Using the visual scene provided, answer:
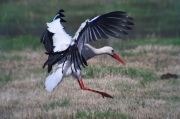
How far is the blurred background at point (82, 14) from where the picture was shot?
17.4 metres

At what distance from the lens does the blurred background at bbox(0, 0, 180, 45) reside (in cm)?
1736

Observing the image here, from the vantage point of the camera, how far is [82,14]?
66.4 feet

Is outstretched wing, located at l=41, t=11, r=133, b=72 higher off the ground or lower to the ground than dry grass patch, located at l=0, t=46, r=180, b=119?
higher

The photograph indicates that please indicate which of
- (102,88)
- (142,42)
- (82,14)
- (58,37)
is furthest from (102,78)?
(82,14)

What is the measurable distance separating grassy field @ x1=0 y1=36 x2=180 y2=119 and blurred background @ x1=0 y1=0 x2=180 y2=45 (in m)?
3.37

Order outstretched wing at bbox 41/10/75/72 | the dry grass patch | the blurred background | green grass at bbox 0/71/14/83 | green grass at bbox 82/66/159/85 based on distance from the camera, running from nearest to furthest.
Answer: the dry grass patch, outstretched wing at bbox 41/10/75/72, green grass at bbox 82/66/159/85, green grass at bbox 0/71/14/83, the blurred background

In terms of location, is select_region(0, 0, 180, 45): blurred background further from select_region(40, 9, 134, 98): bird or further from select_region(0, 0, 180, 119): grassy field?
select_region(40, 9, 134, 98): bird

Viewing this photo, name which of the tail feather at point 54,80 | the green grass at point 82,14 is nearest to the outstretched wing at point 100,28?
the tail feather at point 54,80

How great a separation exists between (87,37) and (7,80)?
10.8ft

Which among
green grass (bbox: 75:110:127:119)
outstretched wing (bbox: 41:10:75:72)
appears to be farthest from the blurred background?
green grass (bbox: 75:110:127:119)

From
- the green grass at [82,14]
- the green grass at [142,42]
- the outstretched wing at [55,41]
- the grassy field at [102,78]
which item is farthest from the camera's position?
the green grass at [82,14]

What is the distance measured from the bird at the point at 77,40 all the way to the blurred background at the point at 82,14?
281 inches

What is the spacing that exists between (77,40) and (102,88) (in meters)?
2.10

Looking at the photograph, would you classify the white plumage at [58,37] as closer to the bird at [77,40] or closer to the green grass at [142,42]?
the bird at [77,40]
